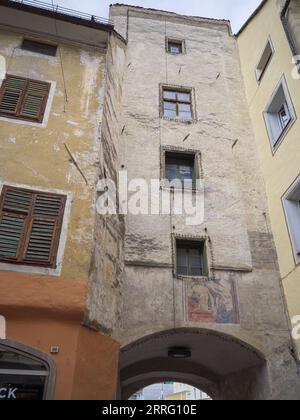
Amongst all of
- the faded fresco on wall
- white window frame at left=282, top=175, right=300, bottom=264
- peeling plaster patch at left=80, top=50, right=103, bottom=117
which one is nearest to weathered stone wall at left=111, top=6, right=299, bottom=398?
the faded fresco on wall

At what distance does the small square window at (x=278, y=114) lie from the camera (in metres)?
10.0

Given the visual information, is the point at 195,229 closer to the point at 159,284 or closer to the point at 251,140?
the point at 159,284

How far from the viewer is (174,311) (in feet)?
27.8

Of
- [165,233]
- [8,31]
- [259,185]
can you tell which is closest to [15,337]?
[165,233]

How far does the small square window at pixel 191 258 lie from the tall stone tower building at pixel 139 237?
0.03m

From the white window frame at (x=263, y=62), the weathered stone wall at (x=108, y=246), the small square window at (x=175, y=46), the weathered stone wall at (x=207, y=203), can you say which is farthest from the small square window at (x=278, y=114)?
the small square window at (x=175, y=46)

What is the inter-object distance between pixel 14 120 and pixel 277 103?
7240 millimetres

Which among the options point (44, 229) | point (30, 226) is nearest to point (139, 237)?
point (44, 229)

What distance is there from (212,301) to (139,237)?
237 centimetres

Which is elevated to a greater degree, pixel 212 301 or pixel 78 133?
pixel 78 133

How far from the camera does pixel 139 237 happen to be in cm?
941

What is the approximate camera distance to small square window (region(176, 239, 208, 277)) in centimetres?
925

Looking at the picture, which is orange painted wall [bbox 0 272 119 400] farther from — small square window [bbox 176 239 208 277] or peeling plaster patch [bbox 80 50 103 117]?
peeling plaster patch [bbox 80 50 103 117]

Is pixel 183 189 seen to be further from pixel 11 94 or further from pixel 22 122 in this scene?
pixel 11 94
